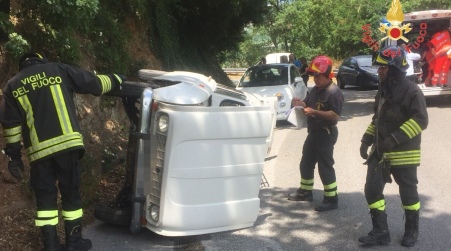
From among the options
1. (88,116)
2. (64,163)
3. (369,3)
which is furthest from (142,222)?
(369,3)

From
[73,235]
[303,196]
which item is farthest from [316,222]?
[73,235]

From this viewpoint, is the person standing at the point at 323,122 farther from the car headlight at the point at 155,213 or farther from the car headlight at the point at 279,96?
the car headlight at the point at 279,96

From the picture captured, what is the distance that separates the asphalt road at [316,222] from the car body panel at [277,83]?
404 cm

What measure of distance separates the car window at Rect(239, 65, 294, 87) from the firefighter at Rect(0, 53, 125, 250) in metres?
9.65

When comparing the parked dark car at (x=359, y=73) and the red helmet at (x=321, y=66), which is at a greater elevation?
the red helmet at (x=321, y=66)

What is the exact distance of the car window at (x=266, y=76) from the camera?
47.1ft

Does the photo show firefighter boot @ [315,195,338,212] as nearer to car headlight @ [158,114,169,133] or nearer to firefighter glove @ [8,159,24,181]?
car headlight @ [158,114,169,133]

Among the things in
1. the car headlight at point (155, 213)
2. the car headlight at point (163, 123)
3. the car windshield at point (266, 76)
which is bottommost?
the car headlight at point (155, 213)

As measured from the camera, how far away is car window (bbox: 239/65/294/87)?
47.1 ft

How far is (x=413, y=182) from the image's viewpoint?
5320 mm

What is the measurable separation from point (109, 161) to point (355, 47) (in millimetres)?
35624

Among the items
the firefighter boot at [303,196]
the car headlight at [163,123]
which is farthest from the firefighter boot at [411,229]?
the car headlight at [163,123]

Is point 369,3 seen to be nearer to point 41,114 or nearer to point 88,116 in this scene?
point 88,116

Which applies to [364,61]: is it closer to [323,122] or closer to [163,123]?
[323,122]
